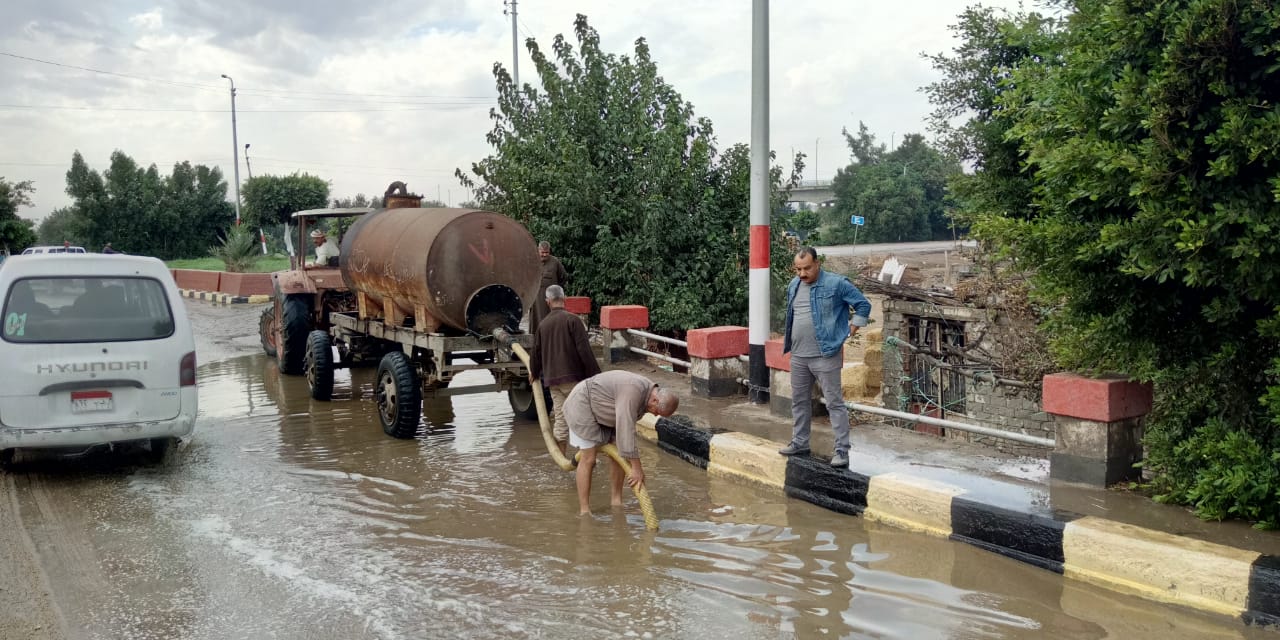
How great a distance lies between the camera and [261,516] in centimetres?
652

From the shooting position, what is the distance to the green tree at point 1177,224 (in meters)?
4.65

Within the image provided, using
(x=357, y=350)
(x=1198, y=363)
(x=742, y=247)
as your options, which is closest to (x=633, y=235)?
(x=742, y=247)

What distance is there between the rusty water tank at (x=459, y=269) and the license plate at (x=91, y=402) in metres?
2.67

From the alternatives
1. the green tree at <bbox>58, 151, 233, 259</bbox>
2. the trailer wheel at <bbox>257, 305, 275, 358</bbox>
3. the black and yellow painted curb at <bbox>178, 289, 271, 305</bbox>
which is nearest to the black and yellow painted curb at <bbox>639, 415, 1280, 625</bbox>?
the trailer wheel at <bbox>257, 305, 275, 358</bbox>

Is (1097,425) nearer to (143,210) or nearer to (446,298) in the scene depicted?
(446,298)

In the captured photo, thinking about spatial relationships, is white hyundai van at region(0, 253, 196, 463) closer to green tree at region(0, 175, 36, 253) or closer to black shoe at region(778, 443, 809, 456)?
black shoe at region(778, 443, 809, 456)

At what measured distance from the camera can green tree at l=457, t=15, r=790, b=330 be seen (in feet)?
43.5

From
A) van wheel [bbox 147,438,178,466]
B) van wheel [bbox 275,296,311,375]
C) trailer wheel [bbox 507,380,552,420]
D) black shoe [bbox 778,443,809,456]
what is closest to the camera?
black shoe [bbox 778,443,809,456]

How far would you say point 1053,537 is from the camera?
5.10 meters

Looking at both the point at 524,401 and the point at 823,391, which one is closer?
the point at 823,391

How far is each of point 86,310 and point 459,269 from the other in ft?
9.86

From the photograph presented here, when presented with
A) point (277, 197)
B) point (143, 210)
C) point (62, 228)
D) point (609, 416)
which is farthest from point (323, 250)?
point (62, 228)

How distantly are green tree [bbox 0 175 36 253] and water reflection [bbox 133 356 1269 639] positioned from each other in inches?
1075

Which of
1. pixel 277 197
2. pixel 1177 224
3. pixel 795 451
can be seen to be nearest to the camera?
pixel 1177 224
